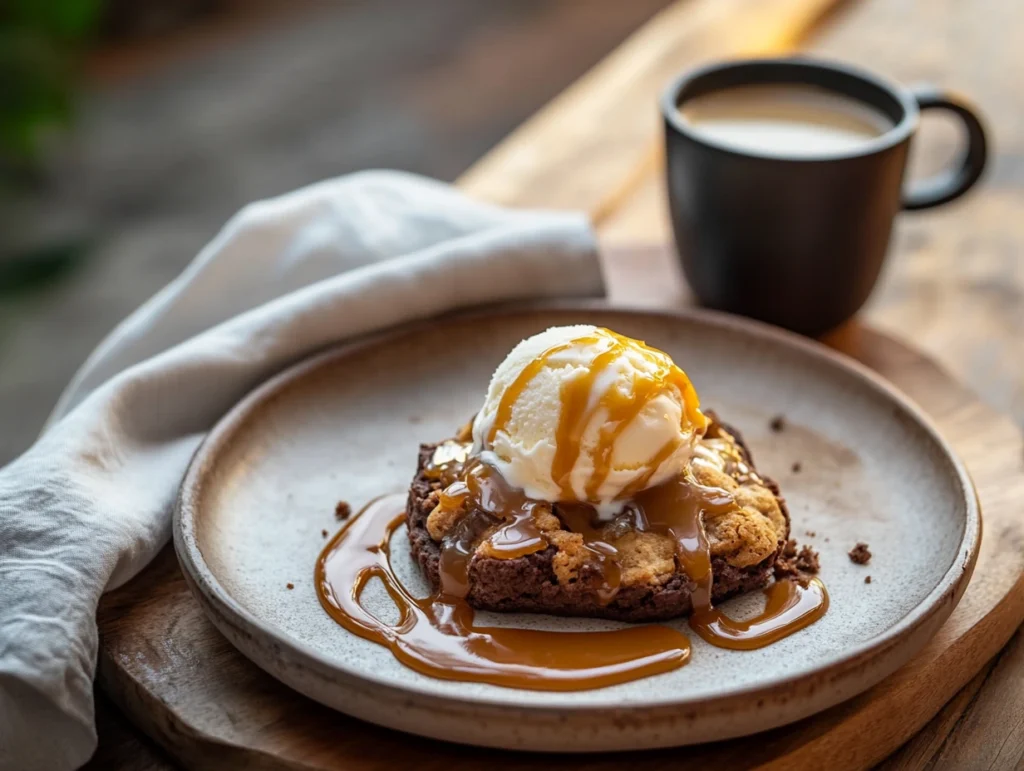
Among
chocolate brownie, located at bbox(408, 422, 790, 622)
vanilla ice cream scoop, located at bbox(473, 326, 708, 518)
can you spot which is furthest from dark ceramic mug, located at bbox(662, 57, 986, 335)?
chocolate brownie, located at bbox(408, 422, 790, 622)

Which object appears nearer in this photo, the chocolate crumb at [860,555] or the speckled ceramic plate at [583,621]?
the speckled ceramic plate at [583,621]

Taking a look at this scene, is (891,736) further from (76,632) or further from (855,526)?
(76,632)

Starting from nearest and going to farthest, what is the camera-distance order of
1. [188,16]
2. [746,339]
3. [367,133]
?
[746,339]
[367,133]
[188,16]

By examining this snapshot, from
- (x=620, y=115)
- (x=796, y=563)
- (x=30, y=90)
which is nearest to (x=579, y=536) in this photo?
(x=796, y=563)

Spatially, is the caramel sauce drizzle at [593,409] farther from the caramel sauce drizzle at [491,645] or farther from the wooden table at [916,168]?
the wooden table at [916,168]

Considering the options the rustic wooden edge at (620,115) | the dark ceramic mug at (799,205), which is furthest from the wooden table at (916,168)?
the dark ceramic mug at (799,205)

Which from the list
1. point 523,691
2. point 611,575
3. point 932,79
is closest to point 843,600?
point 611,575
